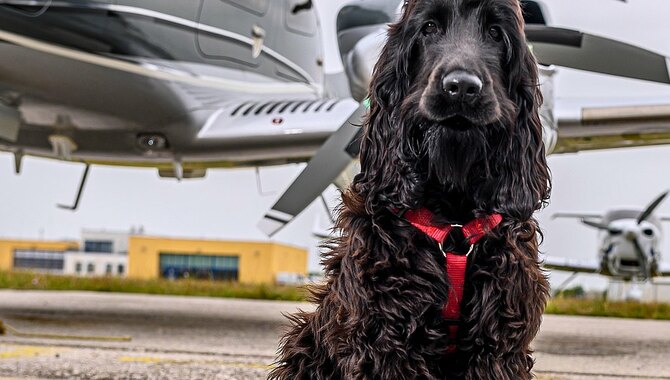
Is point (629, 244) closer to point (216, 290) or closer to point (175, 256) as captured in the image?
point (216, 290)

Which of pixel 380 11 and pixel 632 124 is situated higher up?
pixel 380 11

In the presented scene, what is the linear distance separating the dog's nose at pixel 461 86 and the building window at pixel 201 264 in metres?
62.4

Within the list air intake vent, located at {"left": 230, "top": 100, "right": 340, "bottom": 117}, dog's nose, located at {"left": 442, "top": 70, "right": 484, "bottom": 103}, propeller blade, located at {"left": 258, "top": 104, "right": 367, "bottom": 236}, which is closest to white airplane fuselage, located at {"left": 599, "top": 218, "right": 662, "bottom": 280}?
air intake vent, located at {"left": 230, "top": 100, "right": 340, "bottom": 117}

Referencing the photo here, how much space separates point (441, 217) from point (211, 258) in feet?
224

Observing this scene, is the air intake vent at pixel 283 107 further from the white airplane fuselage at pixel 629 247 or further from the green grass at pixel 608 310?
the white airplane fuselage at pixel 629 247

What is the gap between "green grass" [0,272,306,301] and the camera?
51.9ft

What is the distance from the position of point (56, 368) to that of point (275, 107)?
4.69 metres

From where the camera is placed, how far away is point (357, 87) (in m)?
6.15

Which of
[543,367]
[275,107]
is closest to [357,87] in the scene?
[275,107]

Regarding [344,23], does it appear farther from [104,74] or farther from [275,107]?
[104,74]

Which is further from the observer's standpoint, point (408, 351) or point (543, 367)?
point (543, 367)

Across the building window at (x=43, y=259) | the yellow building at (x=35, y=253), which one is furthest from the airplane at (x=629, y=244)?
the building window at (x=43, y=259)

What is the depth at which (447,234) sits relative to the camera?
175 cm

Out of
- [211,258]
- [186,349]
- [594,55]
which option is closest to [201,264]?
[211,258]
